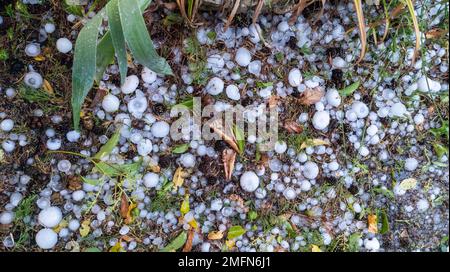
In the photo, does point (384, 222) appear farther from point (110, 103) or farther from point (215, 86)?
point (110, 103)

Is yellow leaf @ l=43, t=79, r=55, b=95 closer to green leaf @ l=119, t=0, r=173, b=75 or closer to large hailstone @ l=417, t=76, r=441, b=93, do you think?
green leaf @ l=119, t=0, r=173, b=75

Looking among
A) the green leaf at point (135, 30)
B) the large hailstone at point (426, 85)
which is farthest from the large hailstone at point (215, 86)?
the large hailstone at point (426, 85)

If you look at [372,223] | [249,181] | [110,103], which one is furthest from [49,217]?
[372,223]

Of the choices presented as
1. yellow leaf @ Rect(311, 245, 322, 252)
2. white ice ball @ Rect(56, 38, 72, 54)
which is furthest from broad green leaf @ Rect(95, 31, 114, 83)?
yellow leaf @ Rect(311, 245, 322, 252)

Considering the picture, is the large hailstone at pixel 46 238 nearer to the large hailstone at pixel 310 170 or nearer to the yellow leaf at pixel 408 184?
the large hailstone at pixel 310 170

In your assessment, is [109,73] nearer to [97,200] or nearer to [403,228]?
[97,200]

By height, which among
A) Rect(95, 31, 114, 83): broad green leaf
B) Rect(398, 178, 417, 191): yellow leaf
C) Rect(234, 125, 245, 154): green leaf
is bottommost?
Rect(398, 178, 417, 191): yellow leaf

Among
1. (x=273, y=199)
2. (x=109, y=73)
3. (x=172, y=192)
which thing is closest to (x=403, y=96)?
(x=273, y=199)
